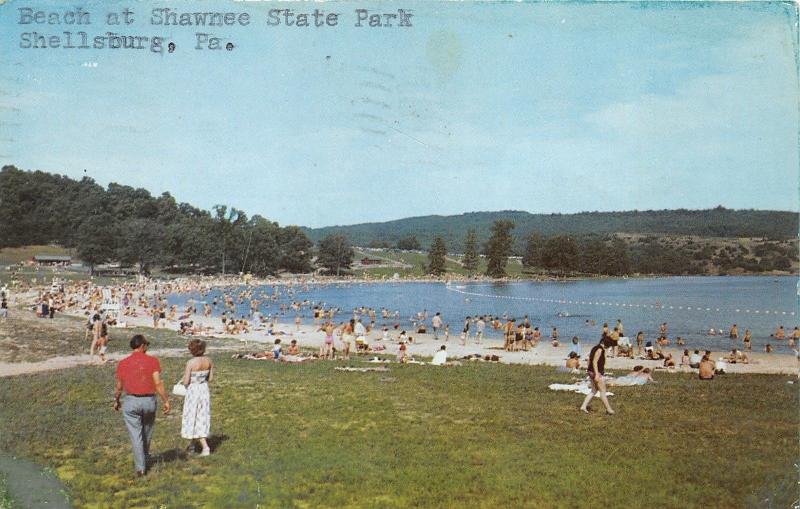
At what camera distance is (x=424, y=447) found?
991 centimetres

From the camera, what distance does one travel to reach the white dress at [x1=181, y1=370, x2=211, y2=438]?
366 inches

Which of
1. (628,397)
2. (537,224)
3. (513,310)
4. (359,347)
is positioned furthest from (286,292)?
(628,397)

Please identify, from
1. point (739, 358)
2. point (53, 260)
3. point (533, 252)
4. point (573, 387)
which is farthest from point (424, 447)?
point (533, 252)

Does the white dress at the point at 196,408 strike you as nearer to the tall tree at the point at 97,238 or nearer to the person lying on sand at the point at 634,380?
the person lying on sand at the point at 634,380

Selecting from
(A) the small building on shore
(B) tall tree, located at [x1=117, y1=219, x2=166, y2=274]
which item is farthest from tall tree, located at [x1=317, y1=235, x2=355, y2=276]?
(A) the small building on shore

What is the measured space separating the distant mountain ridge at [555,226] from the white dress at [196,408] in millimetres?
63605

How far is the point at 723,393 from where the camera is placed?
1443cm

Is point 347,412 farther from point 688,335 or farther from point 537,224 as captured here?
point 537,224

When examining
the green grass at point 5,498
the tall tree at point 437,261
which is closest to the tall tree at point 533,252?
the tall tree at point 437,261

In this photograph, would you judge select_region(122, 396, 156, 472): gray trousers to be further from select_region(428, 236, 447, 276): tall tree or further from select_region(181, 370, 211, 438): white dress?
select_region(428, 236, 447, 276): tall tree

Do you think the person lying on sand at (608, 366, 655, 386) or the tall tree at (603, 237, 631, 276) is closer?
the person lying on sand at (608, 366, 655, 386)

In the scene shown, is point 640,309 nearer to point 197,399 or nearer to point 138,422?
point 197,399

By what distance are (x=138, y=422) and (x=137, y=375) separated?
66 centimetres

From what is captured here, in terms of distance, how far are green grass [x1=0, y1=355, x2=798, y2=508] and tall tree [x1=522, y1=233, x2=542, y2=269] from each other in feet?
386
